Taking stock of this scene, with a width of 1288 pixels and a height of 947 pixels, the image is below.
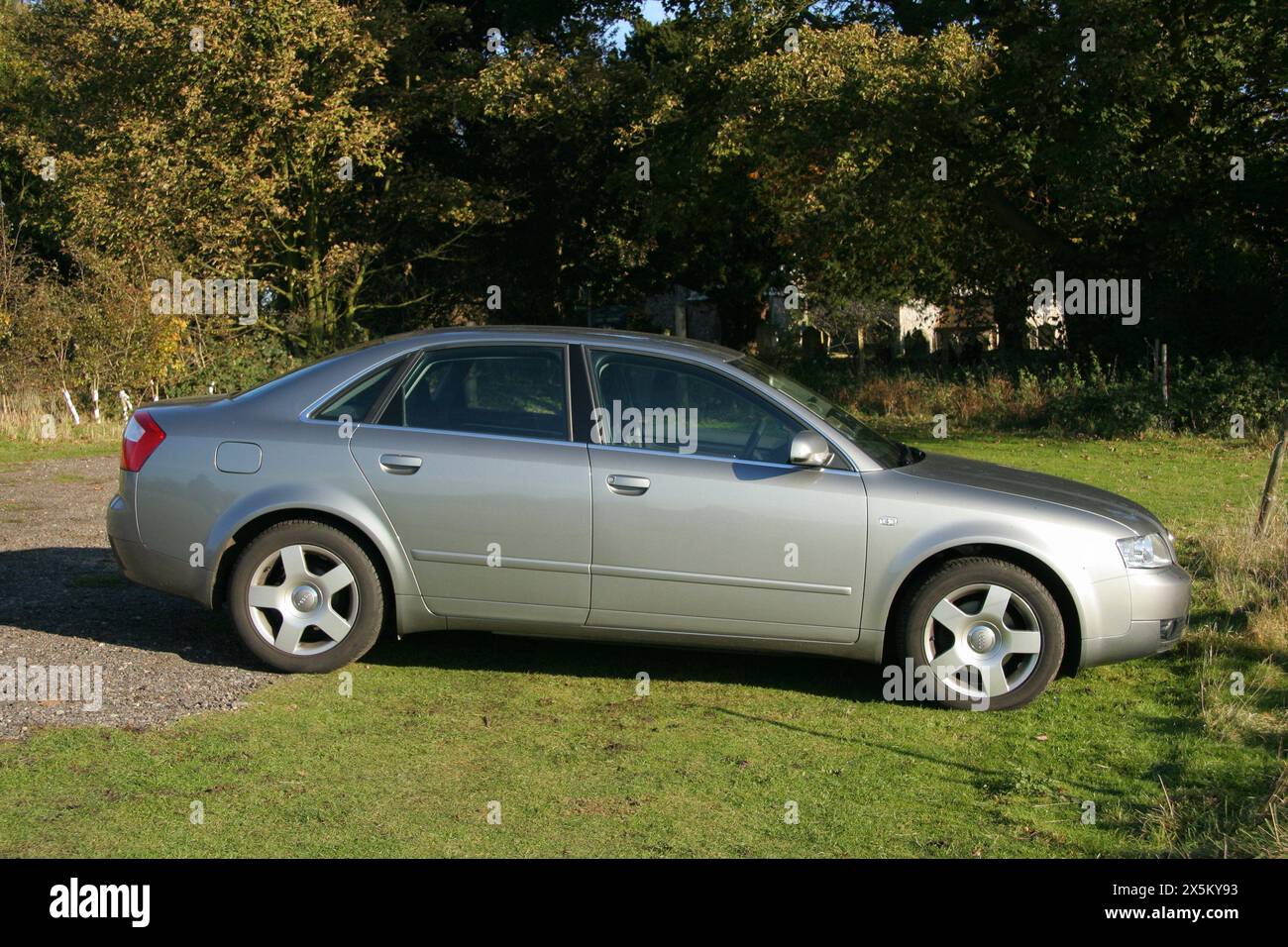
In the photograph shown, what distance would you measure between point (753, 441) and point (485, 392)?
1.39 metres

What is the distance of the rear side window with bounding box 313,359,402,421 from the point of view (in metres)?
6.66

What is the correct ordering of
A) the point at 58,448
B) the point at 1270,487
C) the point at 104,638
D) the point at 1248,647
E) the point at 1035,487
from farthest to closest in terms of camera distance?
the point at 58,448 → the point at 1270,487 → the point at 104,638 → the point at 1248,647 → the point at 1035,487

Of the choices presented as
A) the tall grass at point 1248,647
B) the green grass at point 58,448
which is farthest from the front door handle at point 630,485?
the green grass at point 58,448

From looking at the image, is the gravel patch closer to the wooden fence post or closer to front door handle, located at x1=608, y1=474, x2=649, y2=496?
front door handle, located at x1=608, y1=474, x2=649, y2=496

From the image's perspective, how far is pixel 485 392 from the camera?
664 cm

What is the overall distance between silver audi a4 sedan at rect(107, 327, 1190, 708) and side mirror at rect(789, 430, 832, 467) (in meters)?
0.01

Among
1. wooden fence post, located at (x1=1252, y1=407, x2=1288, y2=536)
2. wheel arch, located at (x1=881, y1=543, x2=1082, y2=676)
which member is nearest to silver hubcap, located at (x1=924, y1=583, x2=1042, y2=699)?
wheel arch, located at (x1=881, y1=543, x2=1082, y2=676)

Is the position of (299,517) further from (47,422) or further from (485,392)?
(47,422)

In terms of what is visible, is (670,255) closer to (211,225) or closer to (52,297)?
(211,225)
